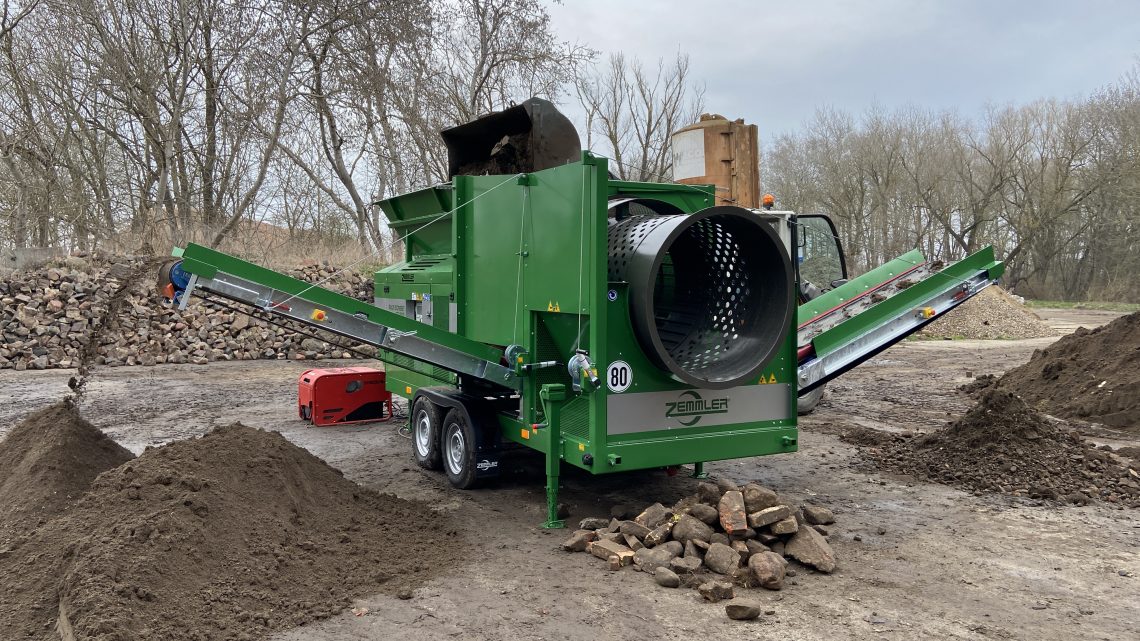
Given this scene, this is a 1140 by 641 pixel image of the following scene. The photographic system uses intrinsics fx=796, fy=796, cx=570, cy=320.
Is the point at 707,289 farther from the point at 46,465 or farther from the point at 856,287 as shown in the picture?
the point at 46,465

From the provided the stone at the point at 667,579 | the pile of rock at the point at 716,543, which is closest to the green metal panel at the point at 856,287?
the pile of rock at the point at 716,543

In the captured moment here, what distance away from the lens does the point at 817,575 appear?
13.9 feet

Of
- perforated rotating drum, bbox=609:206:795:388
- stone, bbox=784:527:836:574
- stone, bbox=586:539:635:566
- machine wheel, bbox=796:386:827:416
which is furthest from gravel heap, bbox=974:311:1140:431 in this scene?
stone, bbox=586:539:635:566

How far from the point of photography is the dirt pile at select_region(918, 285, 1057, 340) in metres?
19.2

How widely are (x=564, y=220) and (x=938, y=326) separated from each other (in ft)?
60.3

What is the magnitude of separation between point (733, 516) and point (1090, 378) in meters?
7.16

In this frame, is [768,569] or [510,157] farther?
[510,157]

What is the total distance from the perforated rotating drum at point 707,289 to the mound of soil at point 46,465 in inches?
145

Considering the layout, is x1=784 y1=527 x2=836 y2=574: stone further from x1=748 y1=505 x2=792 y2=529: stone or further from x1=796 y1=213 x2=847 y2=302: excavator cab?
x1=796 y1=213 x2=847 y2=302: excavator cab

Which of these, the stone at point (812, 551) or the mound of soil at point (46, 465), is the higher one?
the mound of soil at point (46, 465)

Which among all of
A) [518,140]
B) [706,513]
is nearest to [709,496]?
[706,513]

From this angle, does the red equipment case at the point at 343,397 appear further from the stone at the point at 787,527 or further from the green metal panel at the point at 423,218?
the stone at the point at 787,527

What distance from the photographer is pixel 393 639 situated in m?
3.52

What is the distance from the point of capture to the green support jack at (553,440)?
4.91 m
